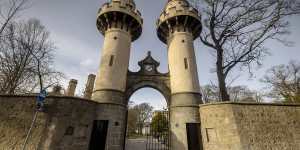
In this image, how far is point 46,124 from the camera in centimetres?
773

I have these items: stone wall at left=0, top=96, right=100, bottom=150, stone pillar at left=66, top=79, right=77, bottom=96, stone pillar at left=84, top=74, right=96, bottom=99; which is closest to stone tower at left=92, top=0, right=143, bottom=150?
stone wall at left=0, top=96, right=100, bottom=150

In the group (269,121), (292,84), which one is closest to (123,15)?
(269,121)

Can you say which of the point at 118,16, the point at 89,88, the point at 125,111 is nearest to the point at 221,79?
the point at 125,111

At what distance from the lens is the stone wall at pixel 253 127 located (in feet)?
26.8

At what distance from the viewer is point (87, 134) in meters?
9.00

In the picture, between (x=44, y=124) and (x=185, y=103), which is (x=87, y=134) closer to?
(x=44, y=124)

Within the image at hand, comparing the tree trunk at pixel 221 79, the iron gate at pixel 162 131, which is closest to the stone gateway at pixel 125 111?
the iron gate at pixel 162 131

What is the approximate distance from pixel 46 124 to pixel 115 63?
6.12 m

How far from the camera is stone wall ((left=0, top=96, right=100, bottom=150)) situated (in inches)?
292

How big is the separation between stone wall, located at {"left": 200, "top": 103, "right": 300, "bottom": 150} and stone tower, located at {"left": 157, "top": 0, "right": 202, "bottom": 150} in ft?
5.55

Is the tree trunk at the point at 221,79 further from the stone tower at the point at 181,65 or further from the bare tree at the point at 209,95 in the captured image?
the bare tree at the point at 209,95

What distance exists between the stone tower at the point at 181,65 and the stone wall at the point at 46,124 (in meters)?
6.28

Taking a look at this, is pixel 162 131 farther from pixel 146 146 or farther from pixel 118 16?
pixel 118 16

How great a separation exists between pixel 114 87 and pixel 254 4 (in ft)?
43.3
